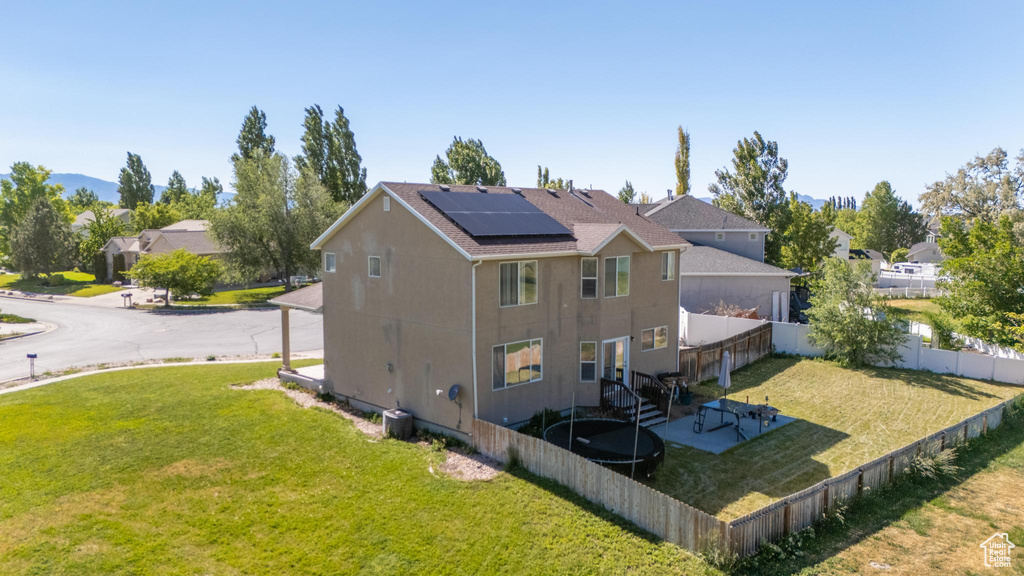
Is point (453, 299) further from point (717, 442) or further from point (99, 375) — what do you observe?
point (99, 375)

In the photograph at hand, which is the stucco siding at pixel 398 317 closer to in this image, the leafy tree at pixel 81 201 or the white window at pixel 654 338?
the white window at pixel 654 338

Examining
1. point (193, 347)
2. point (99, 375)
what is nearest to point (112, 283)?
point (193, 347)

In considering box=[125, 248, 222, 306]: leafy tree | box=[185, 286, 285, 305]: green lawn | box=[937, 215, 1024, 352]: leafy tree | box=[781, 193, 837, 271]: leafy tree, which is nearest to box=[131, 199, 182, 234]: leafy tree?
box=[185, 286, 285, 305]: green lawn

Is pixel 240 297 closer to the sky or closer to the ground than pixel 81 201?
closer to the ground

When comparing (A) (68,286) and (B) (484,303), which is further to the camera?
(A) (68,286)

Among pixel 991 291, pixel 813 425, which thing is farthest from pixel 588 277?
pixel 991 291

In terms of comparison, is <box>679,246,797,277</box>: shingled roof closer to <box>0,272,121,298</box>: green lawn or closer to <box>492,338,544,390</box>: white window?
<box>492,338,544,390</box>: white window

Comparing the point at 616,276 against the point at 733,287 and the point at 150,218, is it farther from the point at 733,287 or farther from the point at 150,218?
the point at 150,218
